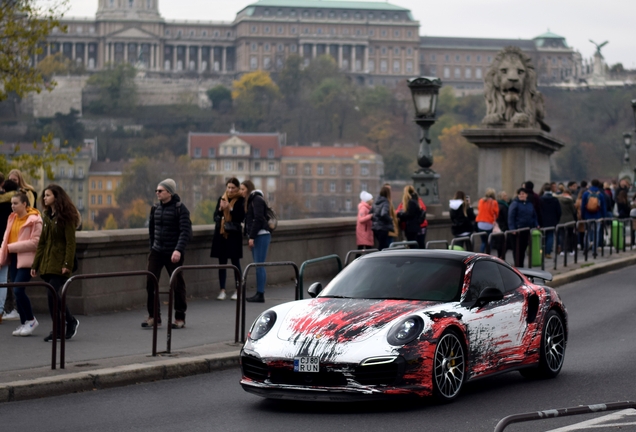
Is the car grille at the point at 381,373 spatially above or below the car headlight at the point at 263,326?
below

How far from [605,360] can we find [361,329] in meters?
3.44

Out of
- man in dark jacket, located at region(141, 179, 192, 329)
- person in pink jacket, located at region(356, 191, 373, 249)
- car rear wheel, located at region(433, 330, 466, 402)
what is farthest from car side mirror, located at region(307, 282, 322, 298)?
person in pink jacket, located at region(356, 191, 373, 249)

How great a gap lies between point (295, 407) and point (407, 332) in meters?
1.00

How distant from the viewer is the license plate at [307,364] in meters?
8.19

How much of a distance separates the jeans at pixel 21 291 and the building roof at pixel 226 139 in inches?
6920

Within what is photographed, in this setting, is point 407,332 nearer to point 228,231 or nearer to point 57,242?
point 57,242

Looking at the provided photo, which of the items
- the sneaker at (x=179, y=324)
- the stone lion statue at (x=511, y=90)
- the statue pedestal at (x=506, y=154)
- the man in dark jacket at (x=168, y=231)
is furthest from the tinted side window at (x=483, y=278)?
the stone lion statue at (x=511, y=90)

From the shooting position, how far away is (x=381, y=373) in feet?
26.7

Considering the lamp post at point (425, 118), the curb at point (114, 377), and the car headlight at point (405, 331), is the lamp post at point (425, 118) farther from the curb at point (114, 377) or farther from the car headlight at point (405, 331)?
the car headlight at point (405, 331)

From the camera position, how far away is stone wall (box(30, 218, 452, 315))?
1361 cm

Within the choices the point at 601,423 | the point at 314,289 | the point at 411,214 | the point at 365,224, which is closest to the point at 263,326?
the point at 314,289

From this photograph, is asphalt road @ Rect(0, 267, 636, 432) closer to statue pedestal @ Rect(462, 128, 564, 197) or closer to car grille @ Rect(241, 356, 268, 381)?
car grille @ Rect(241, 356, 268, 381)

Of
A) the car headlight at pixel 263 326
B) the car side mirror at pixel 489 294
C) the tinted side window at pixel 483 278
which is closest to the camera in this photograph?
the car headlight at pixel 263 326

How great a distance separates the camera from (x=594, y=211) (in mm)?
25109
